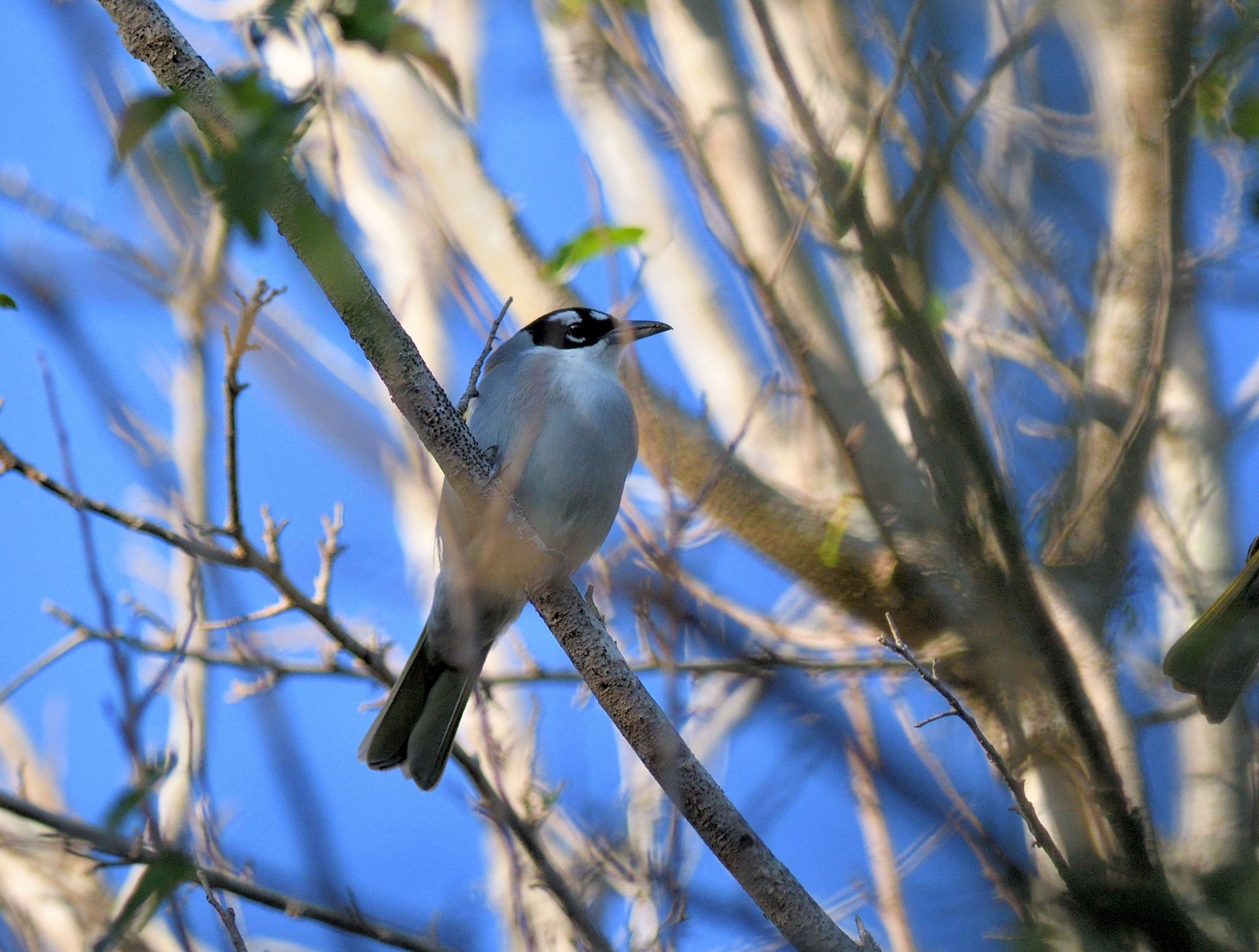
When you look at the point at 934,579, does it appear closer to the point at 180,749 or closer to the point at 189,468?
the point at 189,468

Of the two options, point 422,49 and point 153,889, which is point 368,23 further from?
point 153,889

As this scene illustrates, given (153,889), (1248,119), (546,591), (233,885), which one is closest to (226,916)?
(153,889)

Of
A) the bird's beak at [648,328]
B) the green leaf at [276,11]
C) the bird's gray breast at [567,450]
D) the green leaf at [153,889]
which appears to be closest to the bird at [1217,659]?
the green leaf at [153,889]

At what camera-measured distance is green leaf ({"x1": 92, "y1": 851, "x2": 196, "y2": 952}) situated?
227cm

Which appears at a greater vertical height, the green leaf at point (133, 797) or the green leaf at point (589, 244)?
the green leaf at point (589, 244)

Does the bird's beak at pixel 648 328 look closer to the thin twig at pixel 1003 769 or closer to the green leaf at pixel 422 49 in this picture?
the green leaf at pixel 422 49

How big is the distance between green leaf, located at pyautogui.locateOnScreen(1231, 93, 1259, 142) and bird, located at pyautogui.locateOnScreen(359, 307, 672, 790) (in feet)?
6.19

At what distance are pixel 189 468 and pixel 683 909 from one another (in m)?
5.66

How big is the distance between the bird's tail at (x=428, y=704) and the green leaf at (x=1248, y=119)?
9.07ft

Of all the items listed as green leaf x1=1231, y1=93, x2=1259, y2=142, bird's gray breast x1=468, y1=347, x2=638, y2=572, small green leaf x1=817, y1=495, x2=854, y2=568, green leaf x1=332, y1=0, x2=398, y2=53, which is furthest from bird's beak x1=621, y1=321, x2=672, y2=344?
green leaf x1=332, y1=0, x2=398, y2=53

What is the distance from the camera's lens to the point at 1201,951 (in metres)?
1.61

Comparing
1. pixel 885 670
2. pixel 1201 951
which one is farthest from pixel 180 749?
pixel 1201 951

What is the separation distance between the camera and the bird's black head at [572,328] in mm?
5430

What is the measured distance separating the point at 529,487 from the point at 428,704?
2.99 ft
